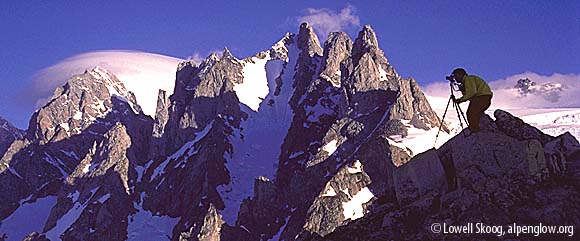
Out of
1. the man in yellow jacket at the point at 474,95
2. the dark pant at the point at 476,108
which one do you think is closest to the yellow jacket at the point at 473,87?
the man in yellow jacket at the point at 474,95

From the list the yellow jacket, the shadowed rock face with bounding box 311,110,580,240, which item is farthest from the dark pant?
the shadowed rock face with bounding box 311,110,580,240

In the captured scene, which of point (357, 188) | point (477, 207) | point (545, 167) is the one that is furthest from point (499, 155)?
point (357, 188)

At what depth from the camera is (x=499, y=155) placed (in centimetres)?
2364

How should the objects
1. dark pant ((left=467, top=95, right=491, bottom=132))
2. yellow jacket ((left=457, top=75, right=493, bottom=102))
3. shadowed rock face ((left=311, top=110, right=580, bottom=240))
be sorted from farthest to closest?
1. dark pant ((left=467, top=95, right=491, bottom=132))
2. yellow jacket ((left=457, top=75, right=493, bottom=102))
3. shadowed rock face ((left=311, top=110, right=580, bottom=240))

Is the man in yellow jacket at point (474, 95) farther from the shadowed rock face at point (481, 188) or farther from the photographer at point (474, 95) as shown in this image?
the shadowed rock face at point (481, 188)

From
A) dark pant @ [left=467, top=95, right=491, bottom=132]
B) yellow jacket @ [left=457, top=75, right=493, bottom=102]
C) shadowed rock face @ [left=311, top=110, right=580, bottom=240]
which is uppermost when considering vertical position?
yellow jacket @ [left=457, top=75, right=493, bottom=102]

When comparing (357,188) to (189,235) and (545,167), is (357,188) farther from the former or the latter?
(545,167)

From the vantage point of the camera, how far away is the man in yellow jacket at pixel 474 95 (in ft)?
80.9

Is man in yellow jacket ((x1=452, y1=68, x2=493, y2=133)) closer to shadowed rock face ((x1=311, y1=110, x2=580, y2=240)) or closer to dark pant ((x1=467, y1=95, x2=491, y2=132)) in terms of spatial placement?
dark pant ((x1=467, y1=95, x2=491, y2=132))

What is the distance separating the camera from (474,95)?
24750 mm

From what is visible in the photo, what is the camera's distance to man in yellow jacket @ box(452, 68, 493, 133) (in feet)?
80.9

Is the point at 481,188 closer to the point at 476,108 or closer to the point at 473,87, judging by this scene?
the point at 476,108

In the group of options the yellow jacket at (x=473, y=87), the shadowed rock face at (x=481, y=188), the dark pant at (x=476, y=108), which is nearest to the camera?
the shadowed rock face at (x=481, y=188)

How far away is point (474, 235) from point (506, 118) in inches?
367
